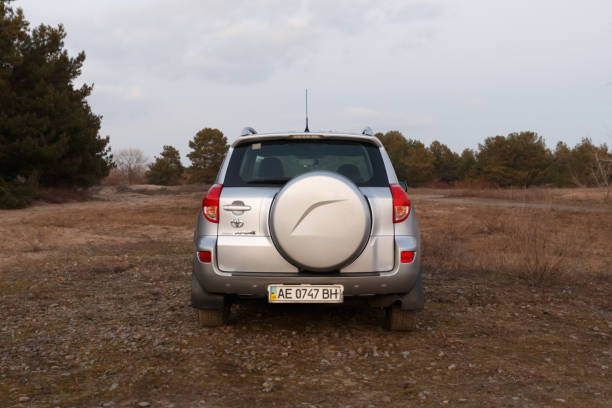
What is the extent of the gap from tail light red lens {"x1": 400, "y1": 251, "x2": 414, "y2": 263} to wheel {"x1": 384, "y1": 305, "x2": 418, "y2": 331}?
2.06 feet

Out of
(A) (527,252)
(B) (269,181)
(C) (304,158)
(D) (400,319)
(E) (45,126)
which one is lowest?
(D) (400,319)

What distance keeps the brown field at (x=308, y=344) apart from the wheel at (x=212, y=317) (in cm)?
8

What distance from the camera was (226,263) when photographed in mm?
3863

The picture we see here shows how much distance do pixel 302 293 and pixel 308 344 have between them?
2.00 ft

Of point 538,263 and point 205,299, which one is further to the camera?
point 538,263

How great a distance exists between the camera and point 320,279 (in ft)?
12.4

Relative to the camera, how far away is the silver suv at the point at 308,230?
3.63 meters

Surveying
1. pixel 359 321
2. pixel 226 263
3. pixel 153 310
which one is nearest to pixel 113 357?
pixel 226 263

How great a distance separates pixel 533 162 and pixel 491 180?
211 inches

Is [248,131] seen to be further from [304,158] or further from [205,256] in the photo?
[205,256]

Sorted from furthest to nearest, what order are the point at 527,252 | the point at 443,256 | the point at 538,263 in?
1. the point at 443,256
2. the point at 527,252
3. the point at 538,263

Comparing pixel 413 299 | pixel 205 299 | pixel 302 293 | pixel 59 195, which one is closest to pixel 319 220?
pixel 302 293

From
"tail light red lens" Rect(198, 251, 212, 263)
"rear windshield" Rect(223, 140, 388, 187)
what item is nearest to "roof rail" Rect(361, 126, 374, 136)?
"rear windshield" Rect(223, 140, 388, 187)

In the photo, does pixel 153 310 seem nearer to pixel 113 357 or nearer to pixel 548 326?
pixel 113 357
